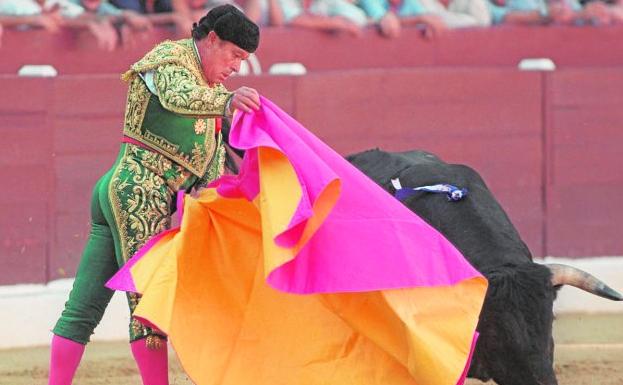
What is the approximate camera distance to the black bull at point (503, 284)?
12.3 feet

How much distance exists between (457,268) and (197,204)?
67 cm

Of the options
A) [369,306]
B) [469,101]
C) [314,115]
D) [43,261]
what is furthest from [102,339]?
[369,306]

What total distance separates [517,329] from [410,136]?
2.79 meters

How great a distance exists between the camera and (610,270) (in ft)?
22.1

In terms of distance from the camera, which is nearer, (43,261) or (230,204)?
(230,204)

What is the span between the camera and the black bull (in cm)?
376

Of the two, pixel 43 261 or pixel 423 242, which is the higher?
pixel 423 242

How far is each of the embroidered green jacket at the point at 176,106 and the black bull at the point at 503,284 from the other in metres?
0.89

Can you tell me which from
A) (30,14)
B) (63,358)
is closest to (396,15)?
(30,14)

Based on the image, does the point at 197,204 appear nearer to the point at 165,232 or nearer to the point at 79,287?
the point at 165,232

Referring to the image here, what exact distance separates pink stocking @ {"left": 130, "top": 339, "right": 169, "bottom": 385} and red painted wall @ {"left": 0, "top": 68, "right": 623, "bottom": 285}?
2309mm

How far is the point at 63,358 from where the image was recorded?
3574 millimetres

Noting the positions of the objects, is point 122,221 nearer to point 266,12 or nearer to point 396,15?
point 266,12

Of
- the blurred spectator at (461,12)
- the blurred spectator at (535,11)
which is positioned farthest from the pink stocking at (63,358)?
the blurred spectator at (535,11)
